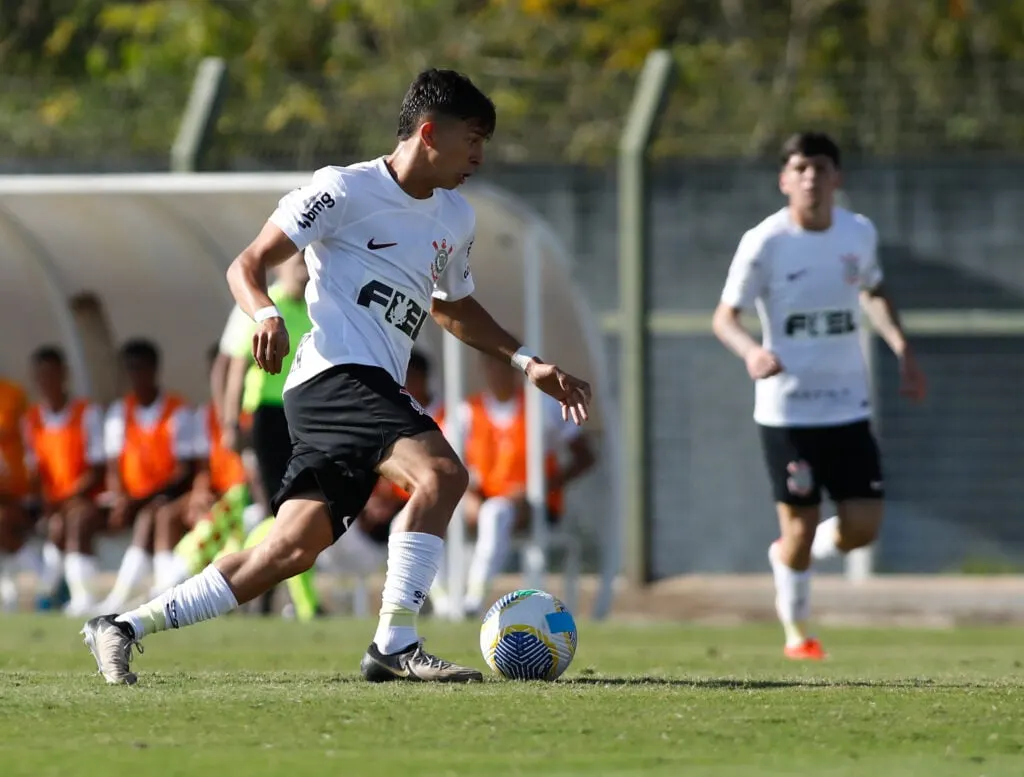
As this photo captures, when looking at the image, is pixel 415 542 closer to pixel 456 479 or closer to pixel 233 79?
pixel 456 479

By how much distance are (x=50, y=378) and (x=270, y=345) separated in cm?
899

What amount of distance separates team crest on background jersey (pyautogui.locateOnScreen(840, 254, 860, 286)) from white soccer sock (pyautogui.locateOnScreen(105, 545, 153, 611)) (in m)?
6.21

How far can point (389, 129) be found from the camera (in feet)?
54.6

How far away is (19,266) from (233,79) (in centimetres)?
483

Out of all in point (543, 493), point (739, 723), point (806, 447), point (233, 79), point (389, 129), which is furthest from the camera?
point (233, 79)

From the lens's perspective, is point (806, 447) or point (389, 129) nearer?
point (806, 447)

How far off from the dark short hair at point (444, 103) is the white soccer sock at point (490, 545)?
668cm

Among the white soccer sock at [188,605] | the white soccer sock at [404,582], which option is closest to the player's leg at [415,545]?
the white soccer sock at [404,582]

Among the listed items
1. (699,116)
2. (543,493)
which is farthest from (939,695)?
(699,116)

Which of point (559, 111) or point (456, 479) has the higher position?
point (559, 111)

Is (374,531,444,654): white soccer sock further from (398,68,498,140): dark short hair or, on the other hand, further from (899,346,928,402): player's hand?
(899,346,928,402): player's hand

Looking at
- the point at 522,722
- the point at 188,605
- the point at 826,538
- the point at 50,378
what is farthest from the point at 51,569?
the point at 522,722

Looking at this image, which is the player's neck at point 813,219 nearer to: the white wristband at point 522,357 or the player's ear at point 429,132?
the white wristband at point 522,357

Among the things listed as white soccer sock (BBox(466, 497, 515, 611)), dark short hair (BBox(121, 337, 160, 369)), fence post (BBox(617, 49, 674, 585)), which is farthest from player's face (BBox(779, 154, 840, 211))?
dark short hair (BBox(121, 337, 160, 369))
